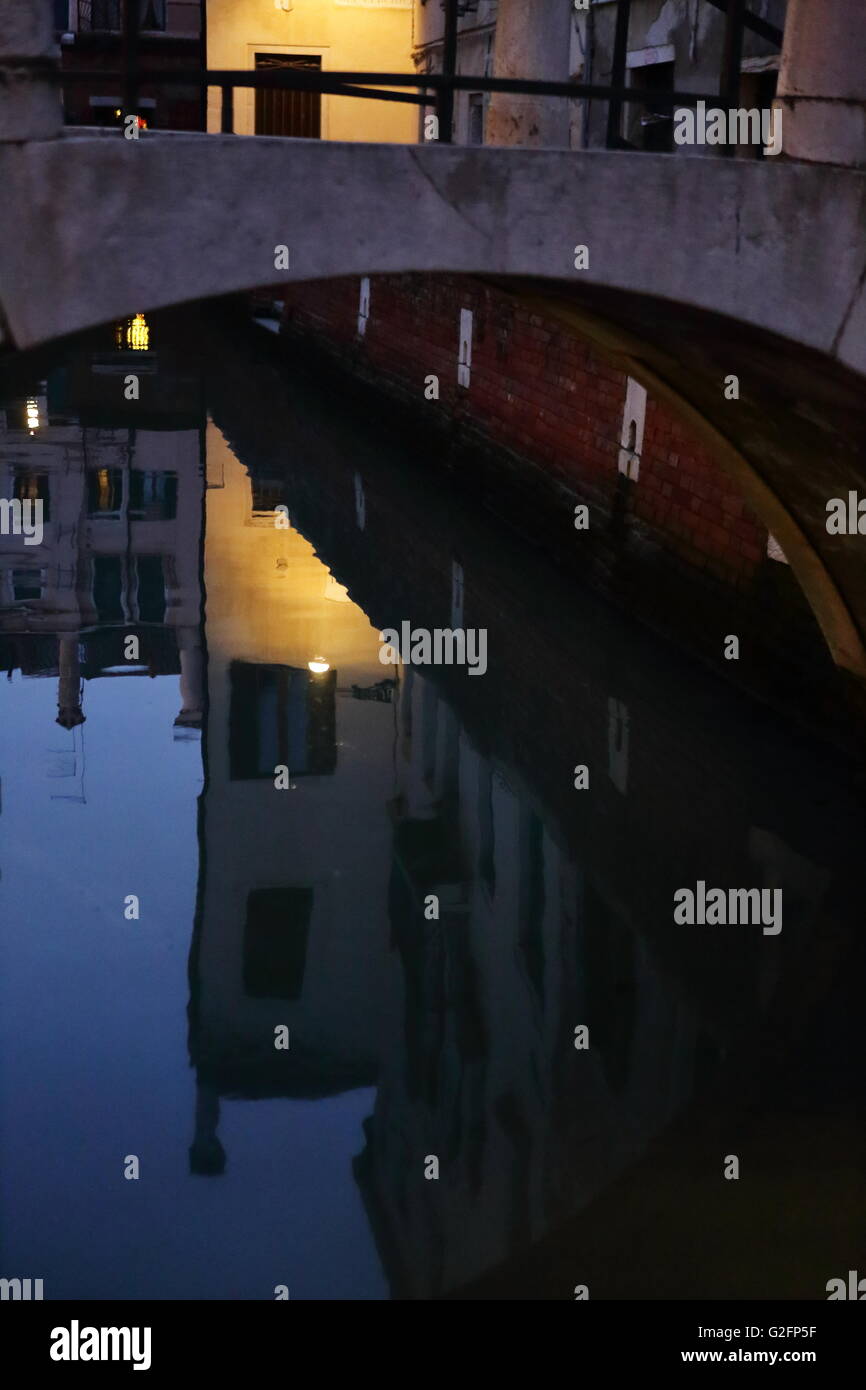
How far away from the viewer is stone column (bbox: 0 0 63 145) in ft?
13.1

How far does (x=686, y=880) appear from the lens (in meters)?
7.07

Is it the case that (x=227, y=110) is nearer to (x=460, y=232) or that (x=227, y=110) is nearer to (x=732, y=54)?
(x=460, y=232)

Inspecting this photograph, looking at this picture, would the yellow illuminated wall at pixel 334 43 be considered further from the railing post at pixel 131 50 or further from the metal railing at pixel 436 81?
the railing post at pixel 131 50

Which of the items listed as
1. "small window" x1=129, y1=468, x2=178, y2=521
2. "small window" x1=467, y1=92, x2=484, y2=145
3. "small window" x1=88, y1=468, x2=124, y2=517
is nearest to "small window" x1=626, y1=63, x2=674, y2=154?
"small window" x1=467, y1=92, x2=484, y2=145

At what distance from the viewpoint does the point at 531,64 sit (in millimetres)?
5152

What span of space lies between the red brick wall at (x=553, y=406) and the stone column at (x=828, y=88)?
1205 millimetres

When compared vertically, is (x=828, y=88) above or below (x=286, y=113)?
below

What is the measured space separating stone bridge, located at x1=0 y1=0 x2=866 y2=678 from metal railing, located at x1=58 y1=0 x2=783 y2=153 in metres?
0.16

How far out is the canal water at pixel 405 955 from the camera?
479 cm

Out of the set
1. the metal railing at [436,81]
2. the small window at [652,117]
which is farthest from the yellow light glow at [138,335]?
the metal railing at [436,81]

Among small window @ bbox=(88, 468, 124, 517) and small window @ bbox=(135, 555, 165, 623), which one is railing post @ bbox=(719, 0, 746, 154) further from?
small window @ bbox=(88, 468, 124, 517)

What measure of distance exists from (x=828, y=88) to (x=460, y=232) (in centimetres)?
117

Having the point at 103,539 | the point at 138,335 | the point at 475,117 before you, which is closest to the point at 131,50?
the point at 103,539

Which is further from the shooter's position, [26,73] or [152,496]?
[152,496]
